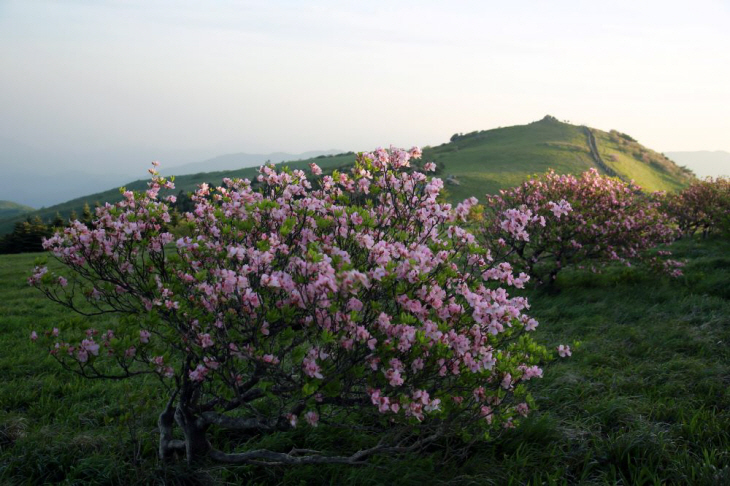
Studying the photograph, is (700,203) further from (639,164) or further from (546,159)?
(639,164)

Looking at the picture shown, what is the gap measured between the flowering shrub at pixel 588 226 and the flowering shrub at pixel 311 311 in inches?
329

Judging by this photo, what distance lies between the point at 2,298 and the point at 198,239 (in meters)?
14.3

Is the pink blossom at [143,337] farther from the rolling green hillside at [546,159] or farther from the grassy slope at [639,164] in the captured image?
the grassy slope at [639,164]

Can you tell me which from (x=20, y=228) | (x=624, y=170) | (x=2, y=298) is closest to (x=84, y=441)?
(x=2, y=298)

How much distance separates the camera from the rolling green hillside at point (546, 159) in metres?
42.8

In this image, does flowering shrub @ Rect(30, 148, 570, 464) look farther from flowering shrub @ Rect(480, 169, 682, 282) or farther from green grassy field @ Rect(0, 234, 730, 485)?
flowering shrub @ Rect(480, 169, 682, 282)

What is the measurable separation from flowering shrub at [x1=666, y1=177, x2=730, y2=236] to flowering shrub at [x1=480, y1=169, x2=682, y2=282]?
24.4 feet

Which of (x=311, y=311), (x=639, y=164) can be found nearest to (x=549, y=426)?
(x=311, y=311)

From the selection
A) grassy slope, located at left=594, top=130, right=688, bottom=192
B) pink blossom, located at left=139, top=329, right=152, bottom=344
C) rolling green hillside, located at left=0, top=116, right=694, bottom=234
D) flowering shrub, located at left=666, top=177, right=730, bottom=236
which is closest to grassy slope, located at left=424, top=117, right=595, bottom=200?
rolling green hillside, located at left=0, top=116, right=694, bottom=234

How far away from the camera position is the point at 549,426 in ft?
18.7

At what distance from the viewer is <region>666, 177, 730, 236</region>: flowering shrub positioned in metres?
19.1

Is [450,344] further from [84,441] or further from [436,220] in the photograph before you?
[84,441]

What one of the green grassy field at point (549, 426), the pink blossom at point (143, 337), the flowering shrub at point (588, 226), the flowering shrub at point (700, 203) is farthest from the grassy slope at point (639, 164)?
the pink blossom at point (143, 337)

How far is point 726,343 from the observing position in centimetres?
838
